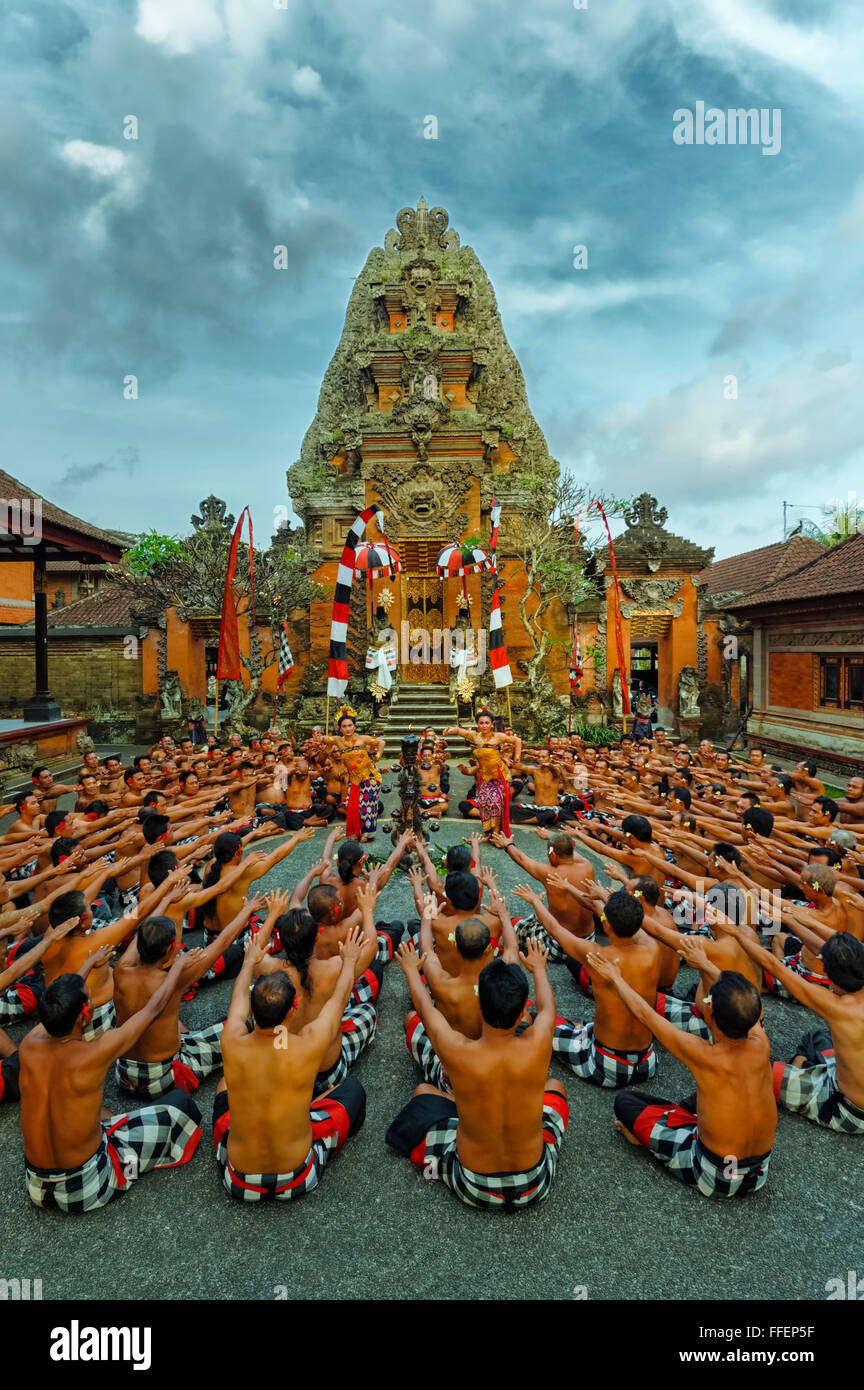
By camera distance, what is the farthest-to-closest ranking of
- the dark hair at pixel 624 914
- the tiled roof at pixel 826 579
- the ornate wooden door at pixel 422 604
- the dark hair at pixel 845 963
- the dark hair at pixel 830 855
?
the ornate wooden door at pixel 422 604
the tiled roof at pixel 826 579
the dark hair at pixel 830 855
the dark hair at pixel 624 914
the dark hair at pixel 845 963

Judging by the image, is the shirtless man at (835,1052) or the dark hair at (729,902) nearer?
the shirtless man at (835,1052)

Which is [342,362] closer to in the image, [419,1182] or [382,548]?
[382,548]

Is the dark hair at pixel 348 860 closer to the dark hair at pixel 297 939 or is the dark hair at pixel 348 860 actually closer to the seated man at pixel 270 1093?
the dark hair at pixel 297 939

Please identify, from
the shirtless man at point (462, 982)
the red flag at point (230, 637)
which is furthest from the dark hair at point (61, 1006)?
the red flag at point (230, 637)

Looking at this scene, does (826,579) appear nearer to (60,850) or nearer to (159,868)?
(159,868)

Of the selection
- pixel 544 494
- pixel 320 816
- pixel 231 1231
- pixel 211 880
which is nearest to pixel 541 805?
pixel 320 816

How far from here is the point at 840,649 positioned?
15430 mm

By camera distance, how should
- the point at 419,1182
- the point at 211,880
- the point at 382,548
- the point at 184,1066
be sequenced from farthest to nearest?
the point at 382,548
the point at 211,880
the point at 184,1066
the point at 419,1182

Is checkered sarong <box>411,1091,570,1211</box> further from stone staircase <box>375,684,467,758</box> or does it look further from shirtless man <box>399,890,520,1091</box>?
stone staircase <box>375,684,467,758</box>

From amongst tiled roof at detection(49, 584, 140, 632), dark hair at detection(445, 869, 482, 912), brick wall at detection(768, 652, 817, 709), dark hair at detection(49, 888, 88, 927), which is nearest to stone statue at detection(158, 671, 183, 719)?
tiled roof at detection(49, 584, 140, 632)

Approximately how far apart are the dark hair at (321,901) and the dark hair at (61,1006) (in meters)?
1.69

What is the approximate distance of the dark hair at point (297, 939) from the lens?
3908mm

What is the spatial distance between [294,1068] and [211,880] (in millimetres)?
3473

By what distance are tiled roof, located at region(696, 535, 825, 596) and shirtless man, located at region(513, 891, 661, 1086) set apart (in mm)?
19393
